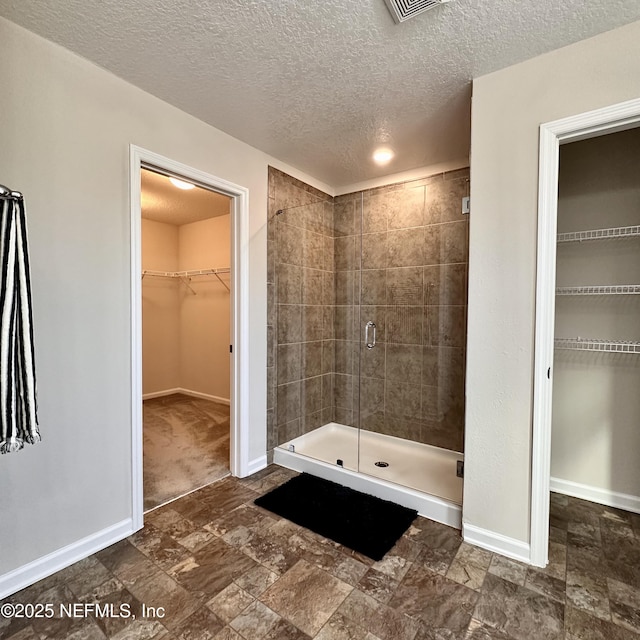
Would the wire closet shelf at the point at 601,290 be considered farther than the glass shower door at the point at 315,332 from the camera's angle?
No

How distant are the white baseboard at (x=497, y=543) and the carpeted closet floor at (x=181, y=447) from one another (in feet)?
5.76

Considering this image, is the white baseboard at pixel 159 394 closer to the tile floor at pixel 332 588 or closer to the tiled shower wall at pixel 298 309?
the tiled shower wall at pixel 298 309

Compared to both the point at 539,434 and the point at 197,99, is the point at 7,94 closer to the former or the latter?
the point at 197,99

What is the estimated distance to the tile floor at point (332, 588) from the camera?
1428 millimetres

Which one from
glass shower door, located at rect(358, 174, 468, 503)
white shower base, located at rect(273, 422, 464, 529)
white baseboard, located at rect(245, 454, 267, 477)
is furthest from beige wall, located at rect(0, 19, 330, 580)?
glass shower door, located at rect(358, 174, 468, 503)

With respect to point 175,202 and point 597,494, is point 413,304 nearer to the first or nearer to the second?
point 597,494

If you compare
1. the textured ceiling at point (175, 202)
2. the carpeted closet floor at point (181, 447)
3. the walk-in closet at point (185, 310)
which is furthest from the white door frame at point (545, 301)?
the walk-in closet at point (185, 310)

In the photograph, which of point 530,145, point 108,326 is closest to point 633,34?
point 530,145

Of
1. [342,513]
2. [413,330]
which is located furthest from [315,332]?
[342,513]

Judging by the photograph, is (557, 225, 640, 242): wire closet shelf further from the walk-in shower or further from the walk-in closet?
the walk-in closet

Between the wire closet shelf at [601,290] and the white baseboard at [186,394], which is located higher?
the wire closet shelf at [601,290]

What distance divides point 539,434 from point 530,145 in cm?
143

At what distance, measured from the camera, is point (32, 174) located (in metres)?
1.65

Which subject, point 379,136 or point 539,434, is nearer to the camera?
point 539,434
